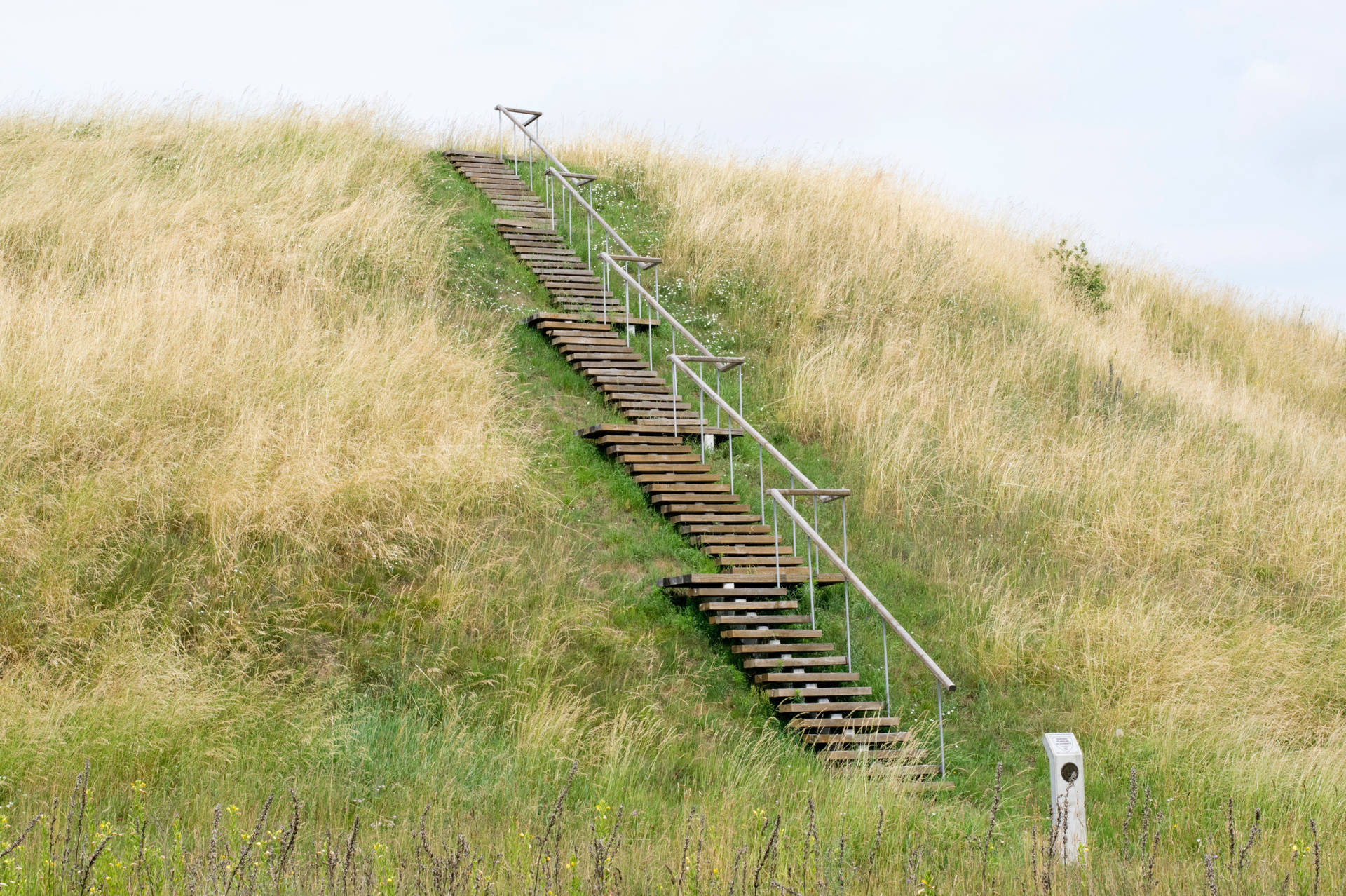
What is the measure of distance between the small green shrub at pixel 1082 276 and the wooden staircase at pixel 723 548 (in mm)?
8799

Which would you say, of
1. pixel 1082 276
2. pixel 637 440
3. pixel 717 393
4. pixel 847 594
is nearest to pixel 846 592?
pixel 847 594

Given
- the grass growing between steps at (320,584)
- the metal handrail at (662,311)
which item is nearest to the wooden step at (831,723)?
the grass growing between steps at (320,584)

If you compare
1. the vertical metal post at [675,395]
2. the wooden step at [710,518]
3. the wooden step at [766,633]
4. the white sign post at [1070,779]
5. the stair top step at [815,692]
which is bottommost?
the stair top step at [815,692]

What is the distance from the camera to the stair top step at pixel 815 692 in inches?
364

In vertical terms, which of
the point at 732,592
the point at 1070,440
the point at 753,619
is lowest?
the point at 753,619

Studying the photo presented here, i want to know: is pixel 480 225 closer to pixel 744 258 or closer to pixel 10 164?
pixel 744 258

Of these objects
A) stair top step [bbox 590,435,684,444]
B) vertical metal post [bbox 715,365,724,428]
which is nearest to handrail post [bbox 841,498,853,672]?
stair top step [bbox 590,435,684,444]

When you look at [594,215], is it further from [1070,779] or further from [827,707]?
[1070,779]

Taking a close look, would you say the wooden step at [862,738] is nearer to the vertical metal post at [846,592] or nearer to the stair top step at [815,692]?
the stair top step at [815,692]

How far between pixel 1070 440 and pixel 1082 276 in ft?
23.3

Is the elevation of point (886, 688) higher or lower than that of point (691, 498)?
lower

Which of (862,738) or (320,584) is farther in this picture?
(320,584)

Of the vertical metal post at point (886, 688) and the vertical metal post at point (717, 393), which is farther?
the vertical metal post at point (717, 393)

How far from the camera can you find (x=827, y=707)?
9.16 m
